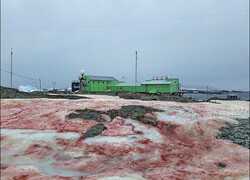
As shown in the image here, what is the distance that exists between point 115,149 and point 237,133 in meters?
7.97

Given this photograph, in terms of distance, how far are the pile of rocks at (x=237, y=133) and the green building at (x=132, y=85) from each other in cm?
4314

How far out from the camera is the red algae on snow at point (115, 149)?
683 centimetres

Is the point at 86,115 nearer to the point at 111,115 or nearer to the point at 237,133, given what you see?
the point at 111,115

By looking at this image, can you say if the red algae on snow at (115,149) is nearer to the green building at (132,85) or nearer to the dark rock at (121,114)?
the dark rock at (121,114)

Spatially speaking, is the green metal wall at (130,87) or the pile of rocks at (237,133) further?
the green metal wall at (130,87)

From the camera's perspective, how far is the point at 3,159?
7.50 m

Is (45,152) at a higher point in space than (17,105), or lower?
lower

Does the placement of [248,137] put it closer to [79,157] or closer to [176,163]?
[176,163]

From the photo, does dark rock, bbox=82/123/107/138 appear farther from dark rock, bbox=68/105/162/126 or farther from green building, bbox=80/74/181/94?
green building, bbox=80/74/181/94

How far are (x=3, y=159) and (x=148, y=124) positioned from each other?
8445 millimetres

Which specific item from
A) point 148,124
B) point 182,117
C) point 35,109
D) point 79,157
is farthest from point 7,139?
point 182,117

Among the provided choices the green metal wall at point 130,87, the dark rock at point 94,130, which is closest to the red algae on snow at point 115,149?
the dark rock at point 94,130

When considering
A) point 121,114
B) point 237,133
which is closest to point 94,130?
point 121,114

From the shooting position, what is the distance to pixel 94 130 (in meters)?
10.7
